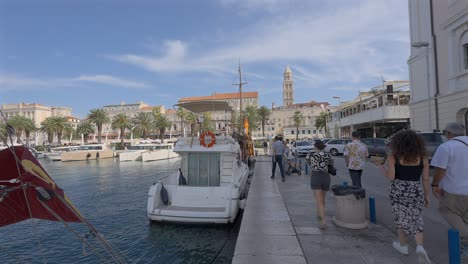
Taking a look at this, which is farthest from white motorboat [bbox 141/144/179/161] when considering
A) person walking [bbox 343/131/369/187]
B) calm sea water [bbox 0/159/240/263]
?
person walking [bbox 343/131/369/187]

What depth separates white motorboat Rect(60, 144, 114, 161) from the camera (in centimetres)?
4578

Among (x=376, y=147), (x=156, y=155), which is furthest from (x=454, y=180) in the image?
(x=156, y=155)

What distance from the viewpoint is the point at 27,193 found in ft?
10.2

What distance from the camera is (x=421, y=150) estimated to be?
3984 millimetres

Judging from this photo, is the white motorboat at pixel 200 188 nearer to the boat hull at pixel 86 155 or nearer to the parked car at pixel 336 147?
the parked car at pixel 336 147

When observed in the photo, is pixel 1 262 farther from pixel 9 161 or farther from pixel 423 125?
pixel 423 125

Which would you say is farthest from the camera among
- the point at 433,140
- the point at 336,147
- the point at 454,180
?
the point at 336,147

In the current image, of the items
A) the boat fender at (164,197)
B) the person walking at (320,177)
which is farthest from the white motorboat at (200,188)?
the person walking at (320,177)

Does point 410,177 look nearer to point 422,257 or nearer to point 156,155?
point 422,257

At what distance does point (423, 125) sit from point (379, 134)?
16.5 m

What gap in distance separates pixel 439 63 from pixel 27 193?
73.9ft

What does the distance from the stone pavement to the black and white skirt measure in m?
0.53

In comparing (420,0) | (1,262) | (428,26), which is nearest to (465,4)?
(428,26)

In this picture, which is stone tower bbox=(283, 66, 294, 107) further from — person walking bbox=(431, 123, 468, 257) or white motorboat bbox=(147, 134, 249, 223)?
person walking bbox=(431, 123, 468, 257)
